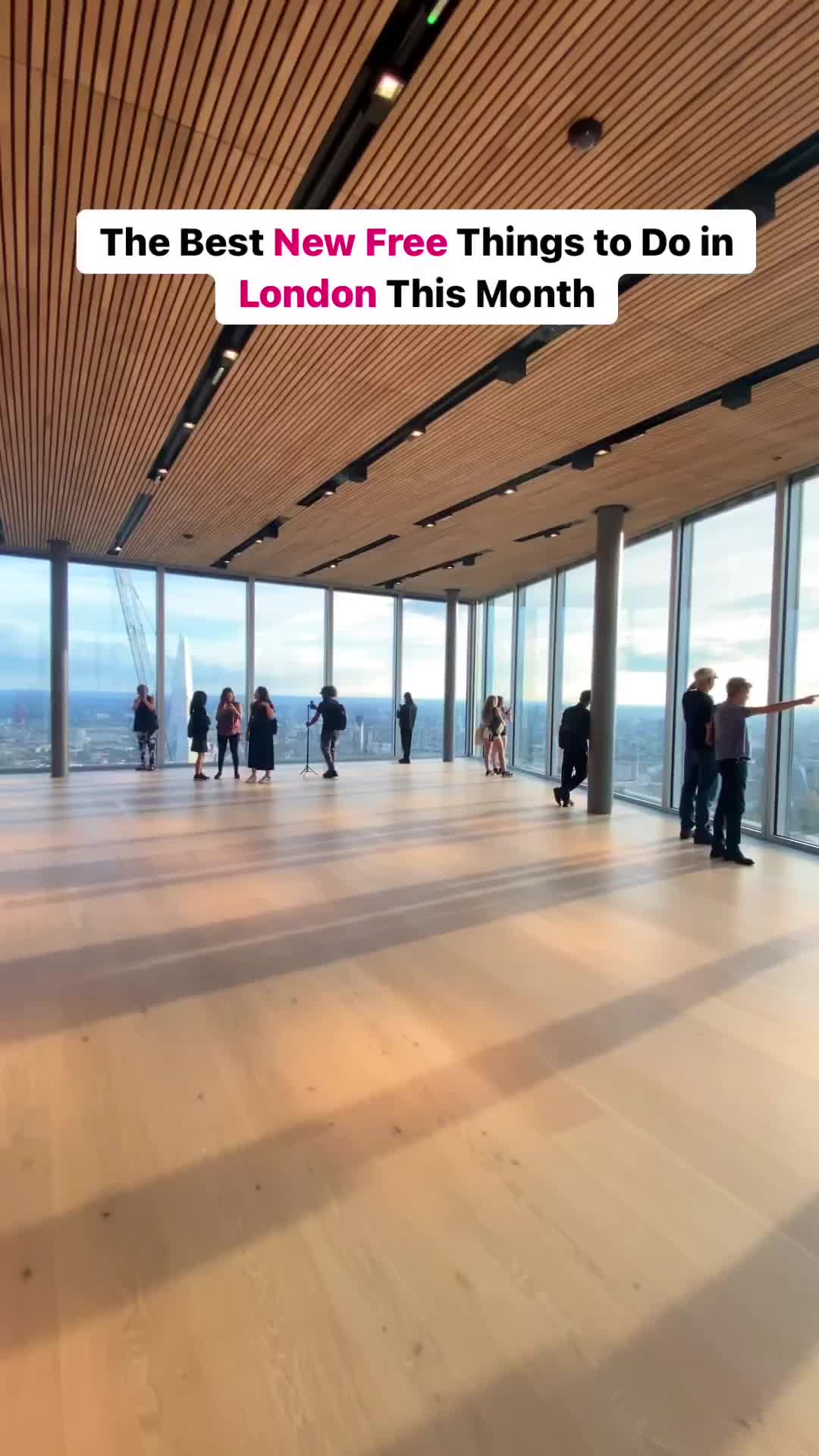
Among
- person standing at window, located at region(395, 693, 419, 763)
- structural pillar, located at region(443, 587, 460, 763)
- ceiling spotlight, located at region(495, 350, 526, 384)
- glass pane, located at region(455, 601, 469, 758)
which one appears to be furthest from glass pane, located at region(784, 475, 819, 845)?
→ glass pane, located at region(455, 601, 469, 758)

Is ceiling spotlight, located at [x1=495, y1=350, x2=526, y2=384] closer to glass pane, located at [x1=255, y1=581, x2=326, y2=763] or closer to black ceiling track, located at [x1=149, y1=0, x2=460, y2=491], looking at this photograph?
black ceiling track, located at [x1=149, y1=0, x2=460, y2=491]

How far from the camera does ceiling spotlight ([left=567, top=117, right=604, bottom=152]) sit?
10.5 ft

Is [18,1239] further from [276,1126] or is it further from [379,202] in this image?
[379,202]

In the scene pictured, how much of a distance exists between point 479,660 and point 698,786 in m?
10.5

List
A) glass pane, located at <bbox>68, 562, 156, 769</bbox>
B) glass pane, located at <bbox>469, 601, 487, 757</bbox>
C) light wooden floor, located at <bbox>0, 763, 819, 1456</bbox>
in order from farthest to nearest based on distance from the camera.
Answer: glass pane, located at <bbox>469, 601, 487, 757</bbox> → glass pane, located at <bbox>68, 562, 156, 769</bbox> → light wooden floor, located at <bbox>0, 763, 819, 1456</bbox>

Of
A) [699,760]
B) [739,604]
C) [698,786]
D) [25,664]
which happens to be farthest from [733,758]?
[25,664]

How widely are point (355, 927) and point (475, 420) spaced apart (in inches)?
187

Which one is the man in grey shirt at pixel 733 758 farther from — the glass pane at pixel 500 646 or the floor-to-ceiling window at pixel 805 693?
the glass pane at pixel 500 646

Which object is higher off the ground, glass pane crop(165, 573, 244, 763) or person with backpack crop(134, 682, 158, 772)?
glass pane crop(165, 573, 244, 763)

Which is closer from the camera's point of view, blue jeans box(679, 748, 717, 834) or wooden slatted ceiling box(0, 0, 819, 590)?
wooden slatted ceiling box(0, 0, 819, 590)

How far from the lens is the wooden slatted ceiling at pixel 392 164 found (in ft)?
9.30

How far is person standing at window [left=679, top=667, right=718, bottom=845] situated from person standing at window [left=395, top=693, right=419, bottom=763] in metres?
8.34

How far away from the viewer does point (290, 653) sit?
616 inches

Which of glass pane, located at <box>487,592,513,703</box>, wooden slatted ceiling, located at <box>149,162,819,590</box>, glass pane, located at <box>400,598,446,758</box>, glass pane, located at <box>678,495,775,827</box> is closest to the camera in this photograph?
wooden slatted ceiling, located at <box>149,162,819,590</box>
